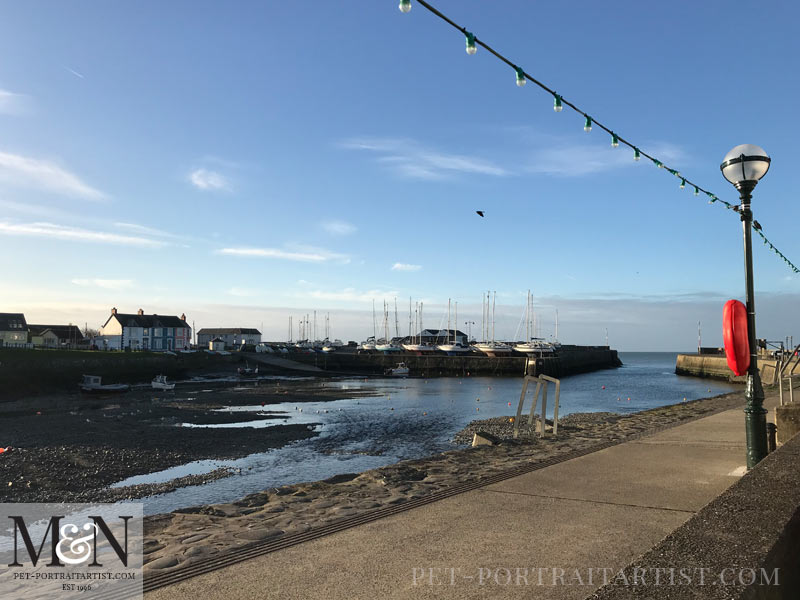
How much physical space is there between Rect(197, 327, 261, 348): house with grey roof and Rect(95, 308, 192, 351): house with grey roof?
1401 inches

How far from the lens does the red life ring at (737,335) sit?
682cm

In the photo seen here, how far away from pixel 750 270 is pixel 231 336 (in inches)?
5909

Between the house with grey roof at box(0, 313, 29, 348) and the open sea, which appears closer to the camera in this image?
the open sea

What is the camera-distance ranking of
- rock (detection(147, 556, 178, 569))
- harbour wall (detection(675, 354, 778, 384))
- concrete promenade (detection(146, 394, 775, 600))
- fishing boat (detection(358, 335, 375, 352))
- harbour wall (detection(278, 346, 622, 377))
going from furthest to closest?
fishing boat (detection(358, 335, 375, 352))
harbour wall (detection(278, 346, 622, 377))
harbour wall (detection(675, 354, 778, 384))
rock (detection(147, 556, 178, 569))
concrete promenade (detection(146, 394, 775, 600))

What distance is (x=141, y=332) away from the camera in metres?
103

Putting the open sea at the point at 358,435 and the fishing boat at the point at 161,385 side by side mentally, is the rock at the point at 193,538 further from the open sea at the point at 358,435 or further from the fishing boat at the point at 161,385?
the fishing boat at the point at 161,385

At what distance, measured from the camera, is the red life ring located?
6824mm

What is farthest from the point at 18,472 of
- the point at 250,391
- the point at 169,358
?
the point at 169,358

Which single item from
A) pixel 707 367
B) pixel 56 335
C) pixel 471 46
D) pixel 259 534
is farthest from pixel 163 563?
pixel 56 335

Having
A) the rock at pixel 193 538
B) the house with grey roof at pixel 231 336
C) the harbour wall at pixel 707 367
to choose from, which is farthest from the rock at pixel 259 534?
the house with grey roof at pixel 231 336

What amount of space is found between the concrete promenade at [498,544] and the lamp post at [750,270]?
0.66m

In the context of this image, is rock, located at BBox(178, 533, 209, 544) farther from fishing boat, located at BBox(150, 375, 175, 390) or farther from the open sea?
fishing boat, located at BBox(150, 375, 175, 390)

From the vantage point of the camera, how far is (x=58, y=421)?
25969 mm

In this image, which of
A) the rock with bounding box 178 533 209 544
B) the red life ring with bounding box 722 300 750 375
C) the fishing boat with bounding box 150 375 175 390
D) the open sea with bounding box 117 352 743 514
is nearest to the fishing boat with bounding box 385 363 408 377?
Answer: the open sea with bounding box 117 352 743 514
